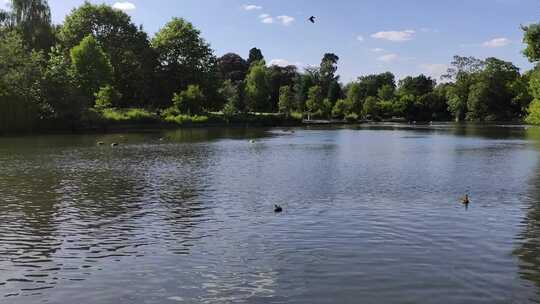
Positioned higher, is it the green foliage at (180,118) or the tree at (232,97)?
the tree at (232,97)

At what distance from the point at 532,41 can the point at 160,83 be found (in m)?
76.8

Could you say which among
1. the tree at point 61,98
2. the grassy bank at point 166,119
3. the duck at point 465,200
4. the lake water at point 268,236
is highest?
the tree at point 61,98

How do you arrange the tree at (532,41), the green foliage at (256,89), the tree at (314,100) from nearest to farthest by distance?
the tree at (532,41)
the green foliage at (256,89)
the tree at (314,100)

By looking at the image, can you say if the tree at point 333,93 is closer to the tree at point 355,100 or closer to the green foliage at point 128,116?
the tree at point 355,100

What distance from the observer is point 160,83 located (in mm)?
123688

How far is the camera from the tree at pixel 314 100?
A: 556 feet

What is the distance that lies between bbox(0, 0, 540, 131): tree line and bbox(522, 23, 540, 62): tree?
5.1 inches

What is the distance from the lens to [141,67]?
4803 inches

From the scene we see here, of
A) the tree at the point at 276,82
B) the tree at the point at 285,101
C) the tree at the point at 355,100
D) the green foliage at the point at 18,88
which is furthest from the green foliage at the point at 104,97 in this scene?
the tree at the point at 355,100

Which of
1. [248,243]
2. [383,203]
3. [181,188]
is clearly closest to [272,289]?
[248,243]

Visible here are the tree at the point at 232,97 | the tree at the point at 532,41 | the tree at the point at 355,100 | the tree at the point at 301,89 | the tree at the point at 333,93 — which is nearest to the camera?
the tree at the point at 532,41

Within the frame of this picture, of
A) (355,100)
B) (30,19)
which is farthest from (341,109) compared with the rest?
(30,19)

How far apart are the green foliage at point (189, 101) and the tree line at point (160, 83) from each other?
0.20m

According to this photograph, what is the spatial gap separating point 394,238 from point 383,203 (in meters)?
6.21
